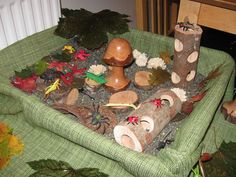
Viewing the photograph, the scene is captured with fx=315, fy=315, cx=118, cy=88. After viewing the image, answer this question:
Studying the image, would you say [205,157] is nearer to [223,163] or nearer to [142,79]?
[223,163]

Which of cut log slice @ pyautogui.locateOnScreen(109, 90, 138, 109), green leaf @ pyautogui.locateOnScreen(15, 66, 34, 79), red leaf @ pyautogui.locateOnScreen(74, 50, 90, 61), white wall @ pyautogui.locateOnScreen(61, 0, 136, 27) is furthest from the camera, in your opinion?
white wall @ pyautogui.locateOnScreen(61, 0, 136, 27)

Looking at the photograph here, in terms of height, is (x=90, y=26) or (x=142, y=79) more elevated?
(x=90, y=26)

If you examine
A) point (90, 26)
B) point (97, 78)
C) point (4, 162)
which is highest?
point (90, 26)

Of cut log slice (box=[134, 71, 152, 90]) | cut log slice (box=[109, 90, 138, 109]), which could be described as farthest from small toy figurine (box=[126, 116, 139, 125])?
cut log slice (box=[134, 71, 152, 90])

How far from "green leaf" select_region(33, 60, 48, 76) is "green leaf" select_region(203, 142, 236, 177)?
1.94 feet

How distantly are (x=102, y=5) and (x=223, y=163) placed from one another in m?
0.98

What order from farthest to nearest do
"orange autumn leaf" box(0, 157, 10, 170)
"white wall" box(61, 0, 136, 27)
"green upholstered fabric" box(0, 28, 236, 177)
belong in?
"white wall" box(61, 0, 136, 27), "orange autumn leaf" box(0, 157, 10, 170), "green upholstered fabric" box(0, 28, 236, 177)

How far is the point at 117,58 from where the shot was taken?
91cm

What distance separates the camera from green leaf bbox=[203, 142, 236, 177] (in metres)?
0.76

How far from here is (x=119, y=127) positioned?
31.0 inches

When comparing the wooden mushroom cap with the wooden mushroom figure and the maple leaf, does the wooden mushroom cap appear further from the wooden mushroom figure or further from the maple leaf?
the maple leaf

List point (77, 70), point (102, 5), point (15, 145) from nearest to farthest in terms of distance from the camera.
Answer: point (15, 145) < point (77, 70) < point (102, 5)

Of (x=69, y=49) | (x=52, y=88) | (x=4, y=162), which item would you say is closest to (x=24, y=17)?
(x=69, y=49)

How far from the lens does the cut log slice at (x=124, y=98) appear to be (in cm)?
92
